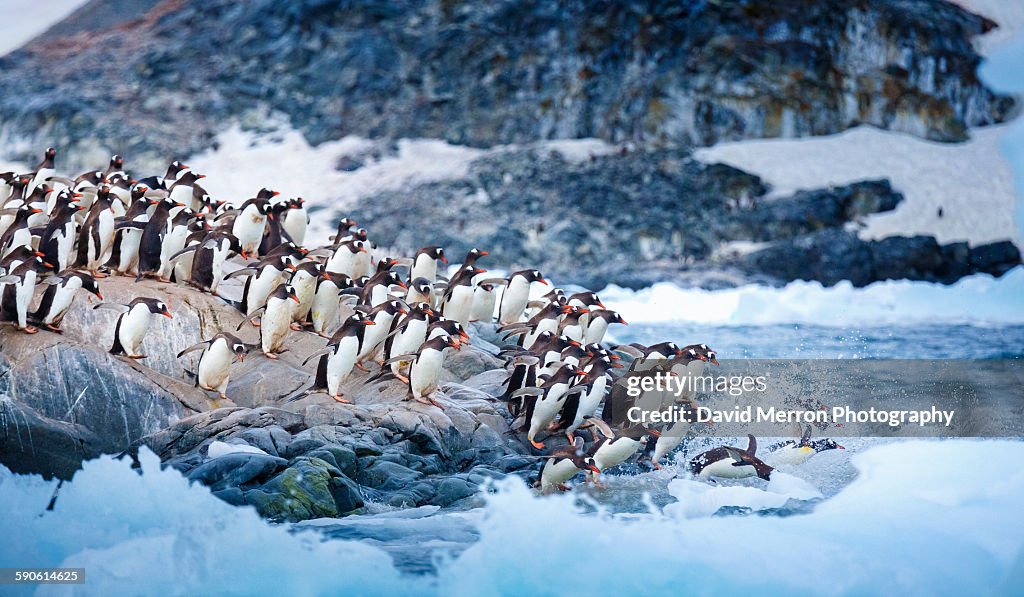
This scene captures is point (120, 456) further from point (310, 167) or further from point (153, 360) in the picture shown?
point (310, 167)

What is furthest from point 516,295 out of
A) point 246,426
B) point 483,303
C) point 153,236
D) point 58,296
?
point 58,296

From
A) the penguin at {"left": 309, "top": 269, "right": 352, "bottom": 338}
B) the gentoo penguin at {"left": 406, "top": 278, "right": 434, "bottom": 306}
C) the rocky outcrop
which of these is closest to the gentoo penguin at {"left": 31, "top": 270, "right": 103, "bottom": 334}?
the rocky outcrop

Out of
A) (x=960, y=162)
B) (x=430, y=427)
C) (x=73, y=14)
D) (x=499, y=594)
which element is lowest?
(x=499, y=594)

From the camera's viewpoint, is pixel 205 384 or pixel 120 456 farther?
pixel 205 384

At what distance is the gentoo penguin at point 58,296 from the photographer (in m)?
7.02

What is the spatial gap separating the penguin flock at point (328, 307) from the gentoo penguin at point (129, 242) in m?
0.01

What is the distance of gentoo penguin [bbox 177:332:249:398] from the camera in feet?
23.0

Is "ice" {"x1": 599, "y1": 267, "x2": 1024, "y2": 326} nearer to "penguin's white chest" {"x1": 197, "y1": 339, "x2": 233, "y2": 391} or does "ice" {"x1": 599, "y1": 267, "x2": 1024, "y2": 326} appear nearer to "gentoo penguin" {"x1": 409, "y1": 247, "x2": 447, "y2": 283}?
"gentoo penguin" {"x1": 409, "y1": 247, "x2": 447, "y2": 283}

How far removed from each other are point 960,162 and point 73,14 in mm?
23313

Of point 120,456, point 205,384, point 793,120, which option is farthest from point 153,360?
point 793,120

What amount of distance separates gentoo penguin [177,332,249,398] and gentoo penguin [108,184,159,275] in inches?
50.6

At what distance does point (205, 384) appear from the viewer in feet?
23.4

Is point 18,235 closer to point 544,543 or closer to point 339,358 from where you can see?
point 339,358

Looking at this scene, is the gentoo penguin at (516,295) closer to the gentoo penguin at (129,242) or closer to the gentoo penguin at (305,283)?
the gentoo penguin at (305,283)
